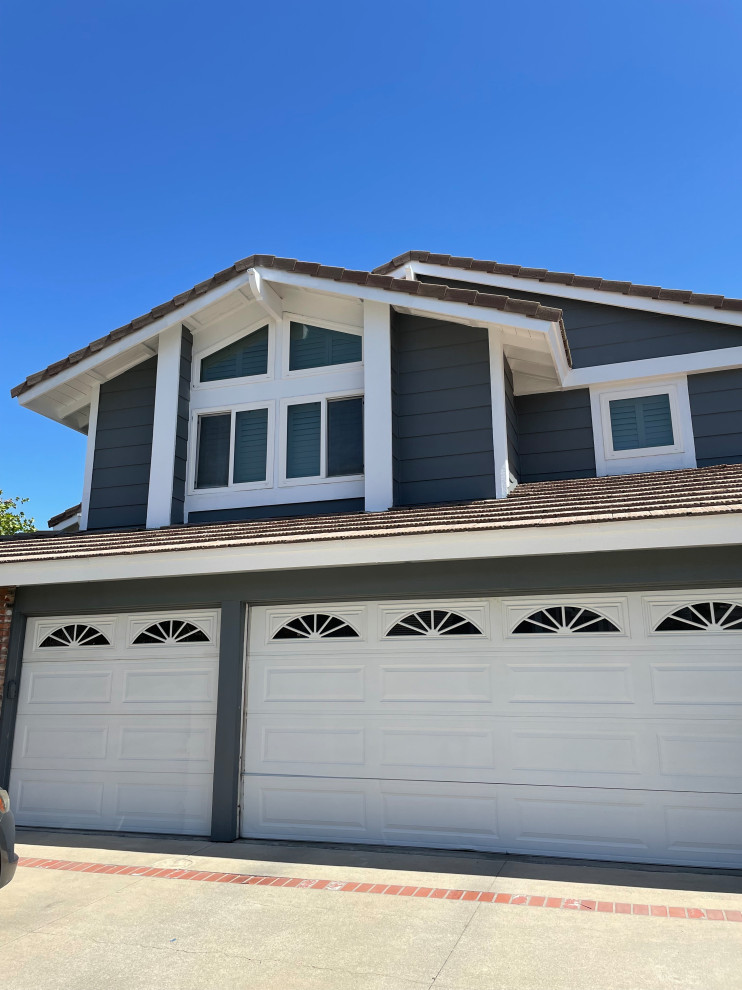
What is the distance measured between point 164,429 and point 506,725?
225 inches

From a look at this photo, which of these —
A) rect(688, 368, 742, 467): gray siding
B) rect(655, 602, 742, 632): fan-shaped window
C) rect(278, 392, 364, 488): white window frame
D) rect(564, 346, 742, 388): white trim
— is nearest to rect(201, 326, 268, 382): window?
rect(278, 392, 364, 488): white window frame

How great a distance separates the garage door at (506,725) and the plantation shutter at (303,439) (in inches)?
86.8

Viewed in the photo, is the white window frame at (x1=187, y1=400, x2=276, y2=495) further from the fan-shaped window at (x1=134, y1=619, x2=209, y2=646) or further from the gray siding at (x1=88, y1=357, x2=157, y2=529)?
the fan-shaped window at (x1=134, y1=619, x2=209, y2=646)

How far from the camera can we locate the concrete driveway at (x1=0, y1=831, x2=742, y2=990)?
3.76 metres

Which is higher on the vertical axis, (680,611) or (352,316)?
(352,316)

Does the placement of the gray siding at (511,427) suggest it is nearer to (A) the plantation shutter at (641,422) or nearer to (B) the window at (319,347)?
(A) the plantation shutter at (641,422)

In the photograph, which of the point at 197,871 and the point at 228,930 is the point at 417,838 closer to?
the point at 197,871

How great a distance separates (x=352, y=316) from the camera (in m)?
9.25

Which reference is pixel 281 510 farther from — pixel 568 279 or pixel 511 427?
pixel 568 279

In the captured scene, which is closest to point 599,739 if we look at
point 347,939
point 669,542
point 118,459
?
point 669,542

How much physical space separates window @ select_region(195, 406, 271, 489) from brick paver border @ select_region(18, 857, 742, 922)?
458 centimetres

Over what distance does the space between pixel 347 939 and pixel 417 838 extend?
2.35 meters

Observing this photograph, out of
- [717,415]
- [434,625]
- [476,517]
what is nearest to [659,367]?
[717,415]

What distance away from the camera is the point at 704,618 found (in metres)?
6.18
